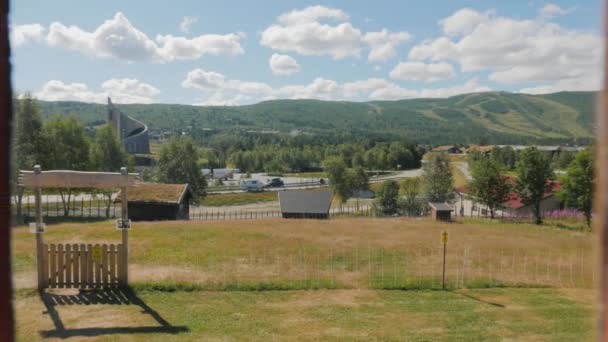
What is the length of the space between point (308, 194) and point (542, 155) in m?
25.0

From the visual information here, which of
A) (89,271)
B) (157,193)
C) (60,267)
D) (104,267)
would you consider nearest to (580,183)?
(157,193)

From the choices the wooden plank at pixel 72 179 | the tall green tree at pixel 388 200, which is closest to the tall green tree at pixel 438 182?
the tall green tree at pixel 388 200

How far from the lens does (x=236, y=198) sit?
249 feet

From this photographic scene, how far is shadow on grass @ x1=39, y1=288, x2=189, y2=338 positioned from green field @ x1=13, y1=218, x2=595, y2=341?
0.05 metres

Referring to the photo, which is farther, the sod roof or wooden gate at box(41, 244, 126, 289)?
the sod roof

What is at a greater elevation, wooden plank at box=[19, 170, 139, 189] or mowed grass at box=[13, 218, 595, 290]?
wooden plank at box=[19, 170, 139, 189]

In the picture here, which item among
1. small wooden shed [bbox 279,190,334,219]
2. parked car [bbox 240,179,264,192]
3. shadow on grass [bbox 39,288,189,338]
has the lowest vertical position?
parked car [bbox 240,179,264,192]

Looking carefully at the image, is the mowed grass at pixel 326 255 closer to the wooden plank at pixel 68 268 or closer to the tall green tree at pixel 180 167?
the wooden plank at pixel 68 268

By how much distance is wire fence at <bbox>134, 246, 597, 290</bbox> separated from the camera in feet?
48.2

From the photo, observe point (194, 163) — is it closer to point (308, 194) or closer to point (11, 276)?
point (308, 194)

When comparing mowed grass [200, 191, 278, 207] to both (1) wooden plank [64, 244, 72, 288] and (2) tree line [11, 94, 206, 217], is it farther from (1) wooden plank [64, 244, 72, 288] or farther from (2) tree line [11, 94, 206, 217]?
(1) wooden plank [64, 244, 72, 288]

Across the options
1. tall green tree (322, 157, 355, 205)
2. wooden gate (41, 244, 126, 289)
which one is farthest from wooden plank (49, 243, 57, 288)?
tall green tree (322, 157, 355, 205)

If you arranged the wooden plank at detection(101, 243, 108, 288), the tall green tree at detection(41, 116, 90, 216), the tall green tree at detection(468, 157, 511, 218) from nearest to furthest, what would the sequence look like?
the wooden plank at detection(101, 243, 108, 288) → the tall green tree at detection(41, 116, 90, 216) → the tall green tree at detection(468, 157, 511, 218)

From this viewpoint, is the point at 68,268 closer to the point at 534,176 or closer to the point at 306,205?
the point at 306,205
